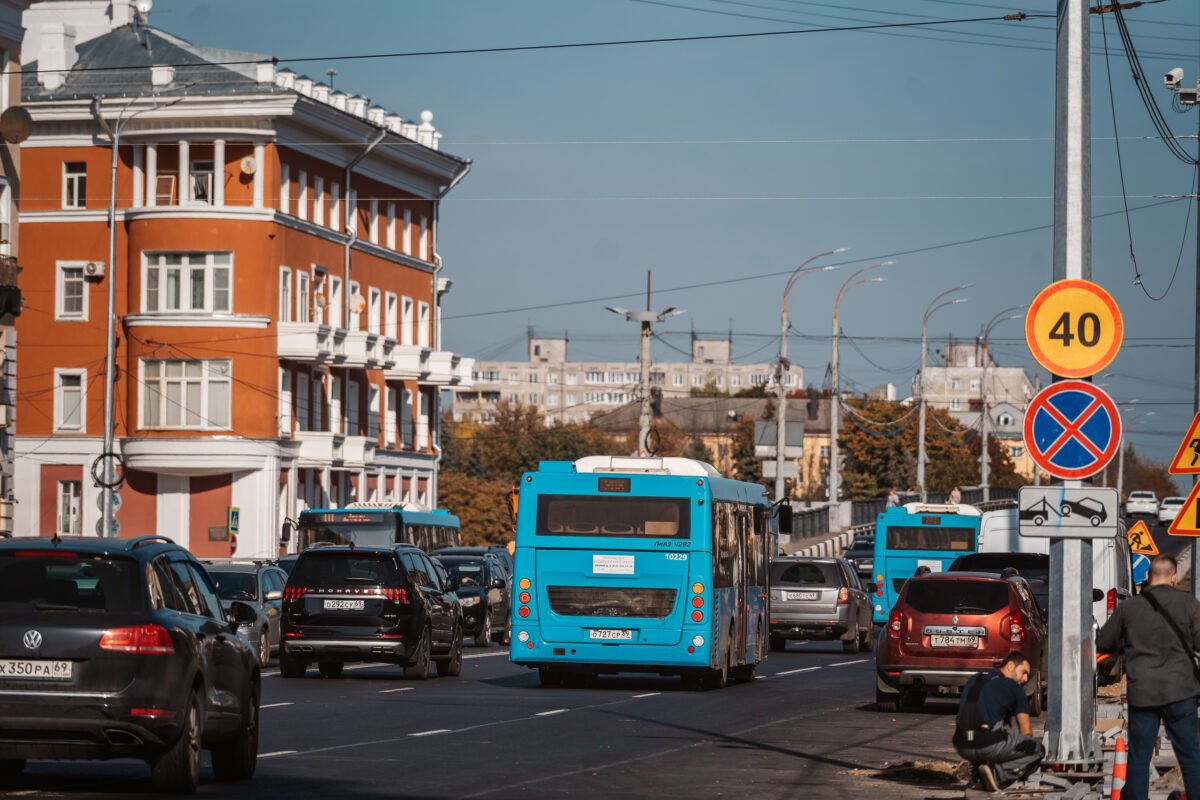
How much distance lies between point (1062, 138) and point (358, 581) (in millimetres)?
16465

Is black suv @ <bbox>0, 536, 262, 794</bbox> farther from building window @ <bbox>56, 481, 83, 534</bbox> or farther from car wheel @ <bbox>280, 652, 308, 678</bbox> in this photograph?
building window @ <bbox>56, 481, 83, 534</bbox>

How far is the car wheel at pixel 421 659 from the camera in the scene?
3039 cm

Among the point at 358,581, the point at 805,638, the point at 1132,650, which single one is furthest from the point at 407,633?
the point at 1132,650

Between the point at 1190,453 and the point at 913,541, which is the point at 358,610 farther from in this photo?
the point at 913,541

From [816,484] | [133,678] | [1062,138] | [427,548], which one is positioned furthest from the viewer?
[816,484]

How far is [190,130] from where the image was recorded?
7262 centimetres

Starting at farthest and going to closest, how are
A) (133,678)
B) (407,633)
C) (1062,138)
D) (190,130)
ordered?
1. (190,130)
2. (407,633)
3. (1062,138)
4. (133,678)

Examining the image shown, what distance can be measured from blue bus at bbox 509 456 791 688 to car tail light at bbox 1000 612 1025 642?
14.1 ft

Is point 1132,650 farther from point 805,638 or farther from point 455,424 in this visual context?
point 455,424

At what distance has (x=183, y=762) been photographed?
44.4ft

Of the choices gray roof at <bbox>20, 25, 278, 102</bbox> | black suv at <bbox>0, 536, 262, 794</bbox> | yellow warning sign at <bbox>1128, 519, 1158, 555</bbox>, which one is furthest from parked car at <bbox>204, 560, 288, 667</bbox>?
gray roof at <bbox>20, 25, 278, 102</bbox>

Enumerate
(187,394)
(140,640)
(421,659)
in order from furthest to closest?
(187,394) → (421,659) → (140,640)

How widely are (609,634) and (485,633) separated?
16.9 metres

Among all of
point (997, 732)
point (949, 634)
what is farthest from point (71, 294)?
point (997, 732)
